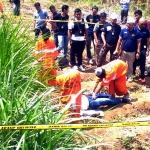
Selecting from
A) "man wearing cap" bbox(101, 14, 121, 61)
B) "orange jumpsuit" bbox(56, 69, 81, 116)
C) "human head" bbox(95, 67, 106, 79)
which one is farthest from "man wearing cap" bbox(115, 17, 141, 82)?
"orange jumpsuit" bbox(56, 69, 81, 116)

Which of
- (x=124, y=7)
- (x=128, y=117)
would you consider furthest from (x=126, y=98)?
(x=124, y=7)

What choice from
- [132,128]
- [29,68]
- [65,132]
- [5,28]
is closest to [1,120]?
[65,132]

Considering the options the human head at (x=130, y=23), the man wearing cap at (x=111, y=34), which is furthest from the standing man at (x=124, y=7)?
the human head at (x=130, y=23)

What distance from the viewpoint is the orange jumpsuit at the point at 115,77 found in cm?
662

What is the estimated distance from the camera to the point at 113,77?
6.71 m

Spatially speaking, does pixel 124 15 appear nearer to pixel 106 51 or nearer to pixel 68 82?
pixel 106 51

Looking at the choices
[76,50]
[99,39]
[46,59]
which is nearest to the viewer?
[46,59]

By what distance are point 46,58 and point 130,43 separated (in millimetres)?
3105

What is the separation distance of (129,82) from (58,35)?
7.33 feet

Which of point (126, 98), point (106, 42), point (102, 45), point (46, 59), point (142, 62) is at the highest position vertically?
point (46, 59)

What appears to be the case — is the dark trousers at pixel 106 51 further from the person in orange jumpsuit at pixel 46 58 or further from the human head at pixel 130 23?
the person in orange jumpsuit at pixel 46 58

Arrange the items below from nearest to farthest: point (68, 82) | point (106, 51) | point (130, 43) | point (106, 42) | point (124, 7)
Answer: point (68, 82)
point (130, 43)
point (106, 42)
point (106, 51)
point (124, 7)

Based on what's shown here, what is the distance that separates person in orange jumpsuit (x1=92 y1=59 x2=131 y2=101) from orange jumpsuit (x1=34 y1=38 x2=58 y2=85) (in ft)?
3.17

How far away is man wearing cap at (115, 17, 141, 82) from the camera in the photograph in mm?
7934
